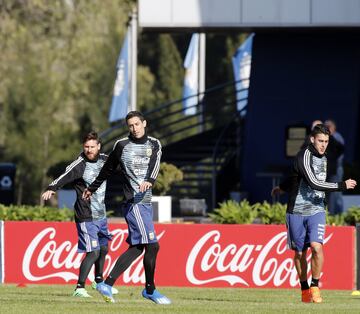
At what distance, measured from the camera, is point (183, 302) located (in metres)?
14.2

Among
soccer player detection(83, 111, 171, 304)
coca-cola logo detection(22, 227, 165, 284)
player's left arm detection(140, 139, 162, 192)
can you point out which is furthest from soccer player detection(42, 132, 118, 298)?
coca-cola logo detection(22, 227, 165, 284)

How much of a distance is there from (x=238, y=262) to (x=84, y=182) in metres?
4.43

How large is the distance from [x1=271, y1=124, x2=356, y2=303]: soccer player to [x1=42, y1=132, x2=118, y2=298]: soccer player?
7.20 feet

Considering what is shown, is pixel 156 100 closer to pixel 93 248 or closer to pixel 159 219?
pixel 159 219

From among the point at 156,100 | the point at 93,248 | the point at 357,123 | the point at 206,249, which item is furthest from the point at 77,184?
the point at 156,100

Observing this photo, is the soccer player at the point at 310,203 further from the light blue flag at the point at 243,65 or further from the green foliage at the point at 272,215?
the light blue flag at the point at 243,65

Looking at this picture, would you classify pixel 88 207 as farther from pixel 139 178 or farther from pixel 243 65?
pixel 243 65

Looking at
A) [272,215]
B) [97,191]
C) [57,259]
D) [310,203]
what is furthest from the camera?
[272,215]

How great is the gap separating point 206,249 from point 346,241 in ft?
6.45

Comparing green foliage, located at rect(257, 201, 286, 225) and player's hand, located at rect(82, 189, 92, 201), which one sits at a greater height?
player's hand, located at rect(82, 189, 92, 201)

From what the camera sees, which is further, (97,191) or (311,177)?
(97,191)

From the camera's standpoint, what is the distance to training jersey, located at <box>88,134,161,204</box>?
1340 cm

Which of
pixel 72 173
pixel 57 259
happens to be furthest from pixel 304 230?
pixel 57 259

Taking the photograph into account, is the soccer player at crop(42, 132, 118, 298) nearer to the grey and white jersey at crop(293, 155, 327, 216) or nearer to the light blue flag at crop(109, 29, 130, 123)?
the grey and white jersey at crop(293, 155, 327, 216)
